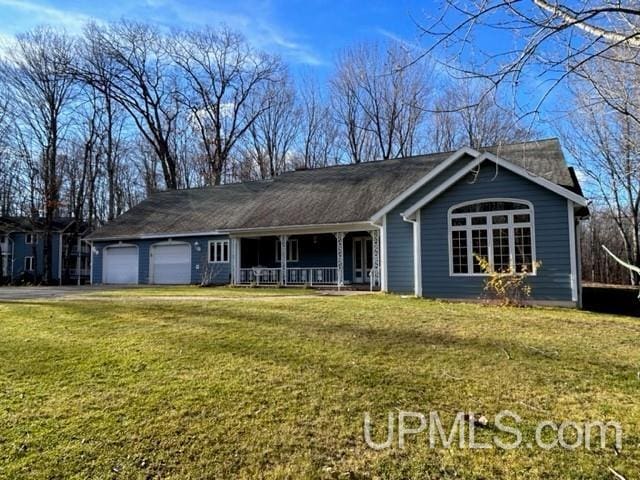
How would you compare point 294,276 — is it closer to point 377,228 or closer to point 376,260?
point 376,260

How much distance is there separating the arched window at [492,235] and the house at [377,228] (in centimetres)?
3

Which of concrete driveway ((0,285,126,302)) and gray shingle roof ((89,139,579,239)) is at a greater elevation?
gray shingle roof ((89,139,579,239))

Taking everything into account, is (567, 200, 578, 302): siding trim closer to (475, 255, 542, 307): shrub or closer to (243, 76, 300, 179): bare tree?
(475, 255, 542, 307): shrub

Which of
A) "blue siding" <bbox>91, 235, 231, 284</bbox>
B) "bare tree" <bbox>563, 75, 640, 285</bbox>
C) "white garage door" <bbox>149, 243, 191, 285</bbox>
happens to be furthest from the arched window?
"white garage door" <bbox>149, 243, 191, 285</bbox>

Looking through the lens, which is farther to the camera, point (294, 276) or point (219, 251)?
point (219, 251)

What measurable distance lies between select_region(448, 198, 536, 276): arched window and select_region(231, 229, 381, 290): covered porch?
5.52 m

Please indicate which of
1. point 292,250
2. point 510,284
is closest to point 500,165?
point 510,284

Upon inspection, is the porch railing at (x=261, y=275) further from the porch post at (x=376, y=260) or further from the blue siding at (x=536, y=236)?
the blue siding at (x=536, y=236)

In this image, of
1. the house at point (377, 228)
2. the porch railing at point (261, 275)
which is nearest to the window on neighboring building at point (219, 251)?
the house at point (377, 228)

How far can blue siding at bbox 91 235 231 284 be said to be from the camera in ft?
65.4

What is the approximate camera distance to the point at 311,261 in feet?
63.6

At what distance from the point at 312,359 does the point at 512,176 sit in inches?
333

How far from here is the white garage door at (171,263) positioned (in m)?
20.9

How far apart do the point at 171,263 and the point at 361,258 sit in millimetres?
9421
